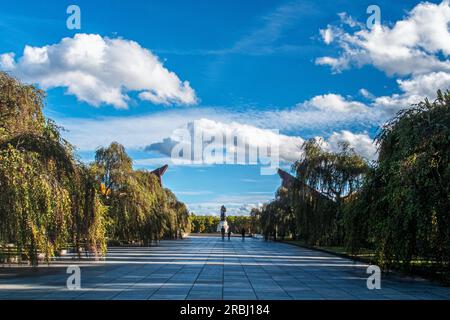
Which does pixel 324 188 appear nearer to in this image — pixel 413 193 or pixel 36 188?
pixel 413 193

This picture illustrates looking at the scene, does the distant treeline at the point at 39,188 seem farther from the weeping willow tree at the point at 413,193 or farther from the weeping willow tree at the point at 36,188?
the weeping willow tree at the point at 413,193

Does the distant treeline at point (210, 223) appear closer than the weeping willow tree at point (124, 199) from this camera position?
No

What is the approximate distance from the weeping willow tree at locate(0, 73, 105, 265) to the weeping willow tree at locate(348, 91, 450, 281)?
8633 mm

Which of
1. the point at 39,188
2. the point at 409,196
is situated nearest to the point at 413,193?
the point at 409,196

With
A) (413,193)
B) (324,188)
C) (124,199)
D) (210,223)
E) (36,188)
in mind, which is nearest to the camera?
(36,188)

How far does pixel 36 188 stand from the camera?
13.0 metres

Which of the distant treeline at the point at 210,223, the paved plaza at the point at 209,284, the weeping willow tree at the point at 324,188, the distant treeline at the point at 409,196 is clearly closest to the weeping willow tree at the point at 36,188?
the paved plaza at the point at 209,284

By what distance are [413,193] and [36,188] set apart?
964 cm

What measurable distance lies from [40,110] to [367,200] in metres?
11.7

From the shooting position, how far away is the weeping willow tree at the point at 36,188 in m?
12.7

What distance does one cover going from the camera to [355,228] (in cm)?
1647

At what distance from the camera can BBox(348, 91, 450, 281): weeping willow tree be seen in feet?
43.4

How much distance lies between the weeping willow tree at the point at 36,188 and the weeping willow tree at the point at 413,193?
8633 millimetres
